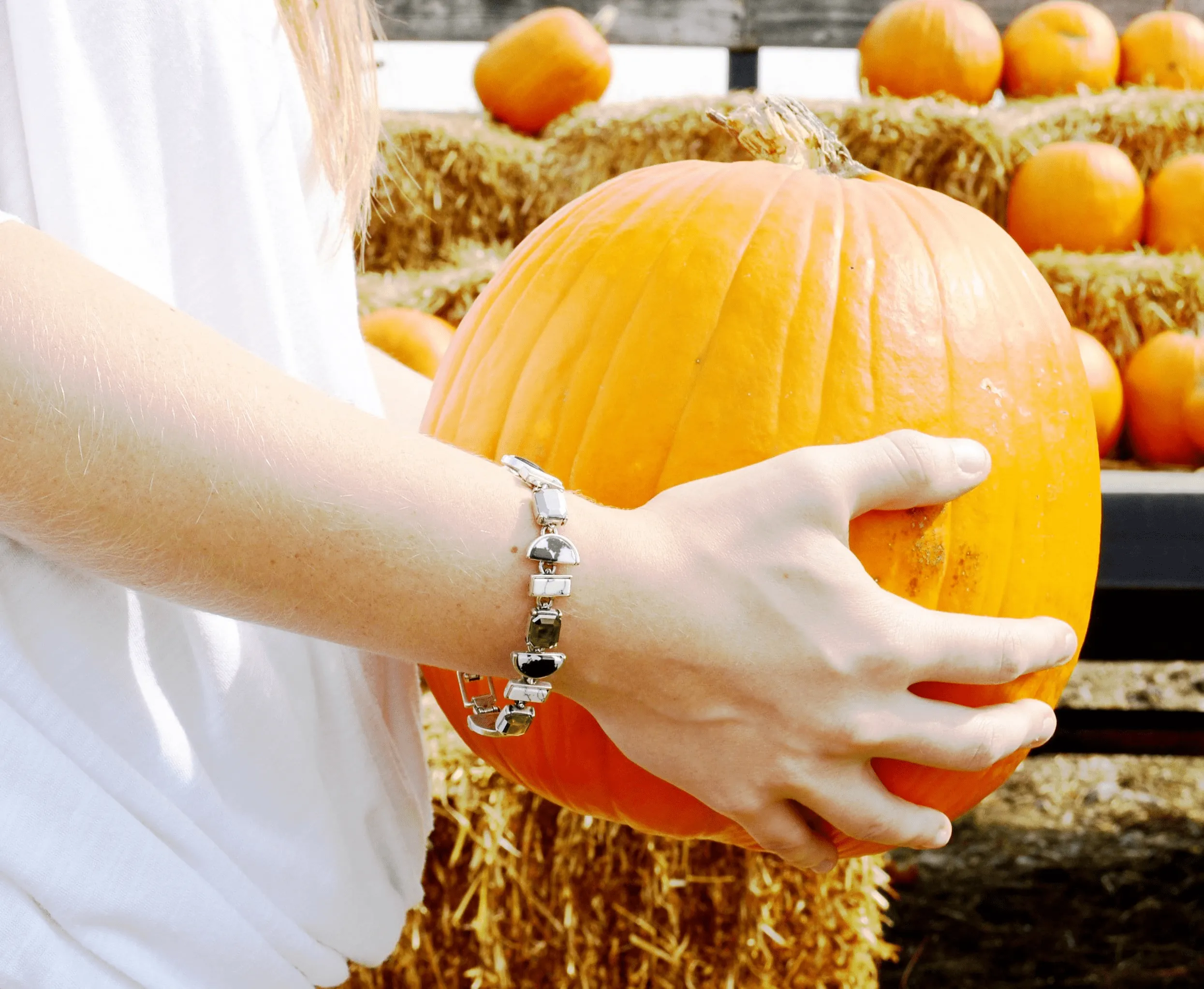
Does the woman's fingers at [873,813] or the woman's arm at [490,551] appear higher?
the woman's arm at [490,551]

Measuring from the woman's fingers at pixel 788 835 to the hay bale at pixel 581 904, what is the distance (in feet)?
3.49

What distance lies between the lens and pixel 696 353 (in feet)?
2.32

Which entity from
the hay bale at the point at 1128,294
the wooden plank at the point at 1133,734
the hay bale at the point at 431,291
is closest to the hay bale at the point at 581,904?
the wooden plank at the point at 1133,734

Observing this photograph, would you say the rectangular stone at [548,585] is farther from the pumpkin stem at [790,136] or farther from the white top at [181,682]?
the pumpkin stem at [790,136]

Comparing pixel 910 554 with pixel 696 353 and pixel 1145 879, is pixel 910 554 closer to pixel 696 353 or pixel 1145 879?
pixel 696 353

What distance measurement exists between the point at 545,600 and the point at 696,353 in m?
0.22

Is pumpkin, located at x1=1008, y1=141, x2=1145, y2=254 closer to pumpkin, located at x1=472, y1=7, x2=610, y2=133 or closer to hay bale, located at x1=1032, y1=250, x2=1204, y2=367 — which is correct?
hay bale, located at x1=1032, y1=250, x2=1204, y2=367

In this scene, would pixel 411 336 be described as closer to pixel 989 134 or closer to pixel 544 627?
pixel 989 134

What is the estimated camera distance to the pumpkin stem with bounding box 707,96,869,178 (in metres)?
0.86

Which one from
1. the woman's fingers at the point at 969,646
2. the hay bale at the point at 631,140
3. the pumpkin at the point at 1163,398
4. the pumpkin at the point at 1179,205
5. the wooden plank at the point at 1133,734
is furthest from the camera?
the hay bale at the point at 631,140

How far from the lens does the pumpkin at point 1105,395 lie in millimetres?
2559

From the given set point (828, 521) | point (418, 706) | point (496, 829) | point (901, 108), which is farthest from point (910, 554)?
point (901, 108)

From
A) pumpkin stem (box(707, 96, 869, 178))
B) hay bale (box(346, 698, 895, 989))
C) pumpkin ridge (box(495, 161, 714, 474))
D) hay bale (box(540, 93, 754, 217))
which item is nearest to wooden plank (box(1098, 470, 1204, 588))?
hay bale (box(346, 698, 895, 989))

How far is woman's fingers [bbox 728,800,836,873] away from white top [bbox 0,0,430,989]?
245 millimetres
